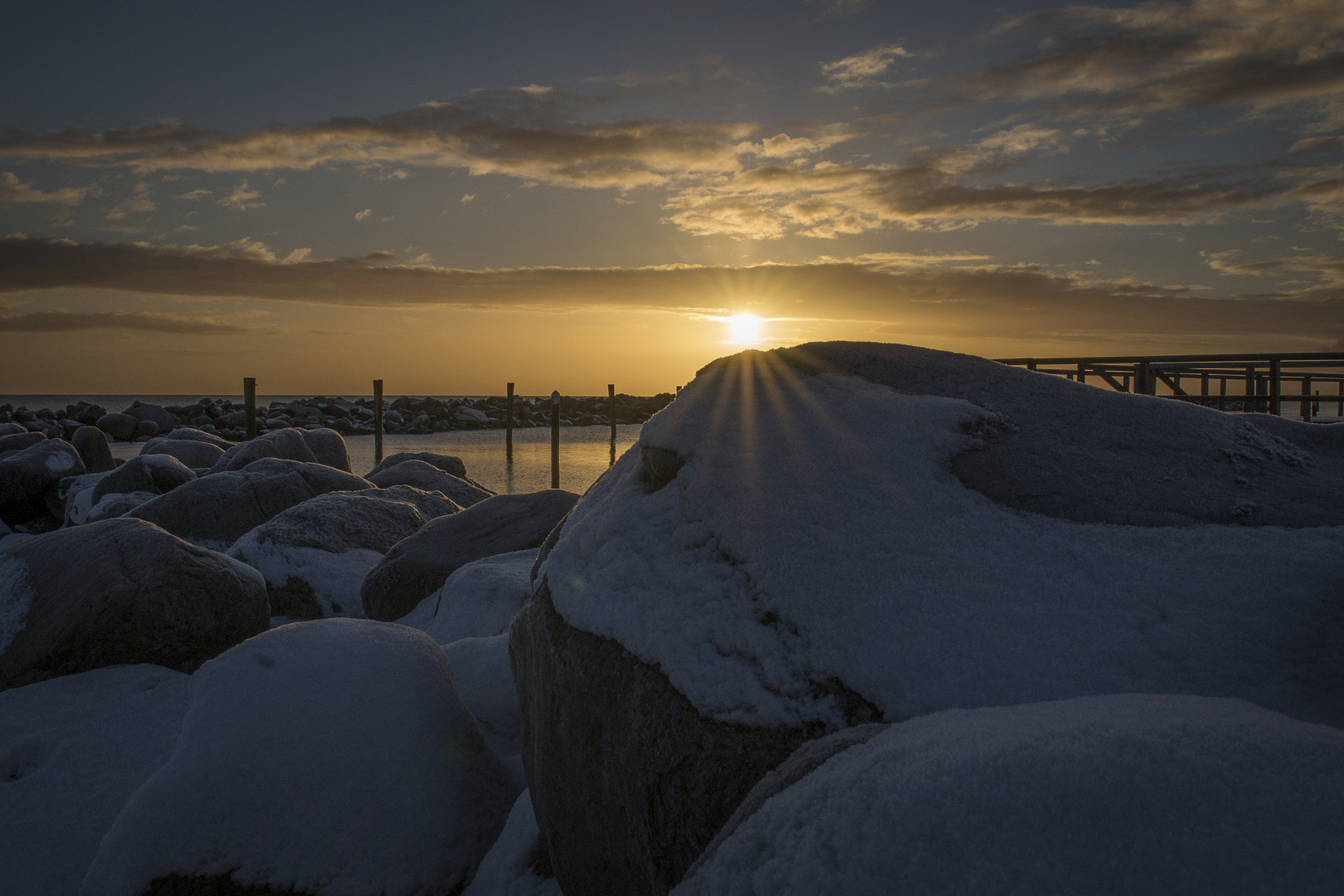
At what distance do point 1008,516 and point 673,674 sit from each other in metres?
0.92

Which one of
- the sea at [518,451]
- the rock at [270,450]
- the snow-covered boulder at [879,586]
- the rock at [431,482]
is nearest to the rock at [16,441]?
the sea at [518,451]

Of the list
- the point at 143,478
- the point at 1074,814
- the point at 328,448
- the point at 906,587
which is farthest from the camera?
the point at 328,448

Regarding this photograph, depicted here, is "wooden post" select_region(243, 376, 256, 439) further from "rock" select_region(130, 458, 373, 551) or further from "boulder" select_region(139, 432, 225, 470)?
"rock" select_region(130, 458, 373, 551)

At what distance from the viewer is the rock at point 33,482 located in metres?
12.3

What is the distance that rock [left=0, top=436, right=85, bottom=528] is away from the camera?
1231 cm

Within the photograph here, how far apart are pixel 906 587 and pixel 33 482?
15.0m

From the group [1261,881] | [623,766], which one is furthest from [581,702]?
[1261,881]

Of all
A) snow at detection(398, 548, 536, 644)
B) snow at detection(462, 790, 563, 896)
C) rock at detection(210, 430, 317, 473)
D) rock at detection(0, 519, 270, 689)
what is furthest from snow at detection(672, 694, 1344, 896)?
rock at detection(210, 430, 317, 473)

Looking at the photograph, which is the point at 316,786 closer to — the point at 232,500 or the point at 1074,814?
the point at 1074,814

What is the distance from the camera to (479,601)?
4473 millimetres

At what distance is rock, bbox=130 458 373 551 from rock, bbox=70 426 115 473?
9243 mm

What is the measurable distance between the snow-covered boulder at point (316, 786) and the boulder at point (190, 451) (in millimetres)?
12536

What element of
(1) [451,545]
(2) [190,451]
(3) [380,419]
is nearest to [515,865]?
(1) [451,545]

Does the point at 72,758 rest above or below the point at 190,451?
below
